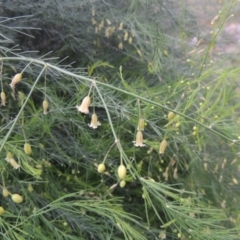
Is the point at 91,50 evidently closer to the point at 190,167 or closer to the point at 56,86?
the point at 56,86

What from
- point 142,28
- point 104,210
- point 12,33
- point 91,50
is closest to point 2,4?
point 12,33

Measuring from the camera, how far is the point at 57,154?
110cm

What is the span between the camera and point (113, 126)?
107cm

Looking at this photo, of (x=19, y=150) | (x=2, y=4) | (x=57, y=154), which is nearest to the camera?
(x=19, y=150)

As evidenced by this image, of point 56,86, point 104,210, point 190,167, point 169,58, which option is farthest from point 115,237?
point 169,58

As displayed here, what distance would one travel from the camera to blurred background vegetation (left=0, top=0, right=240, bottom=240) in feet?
3.10

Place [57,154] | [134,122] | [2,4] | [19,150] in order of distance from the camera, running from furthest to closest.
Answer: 1. [2,4]
2. [57,154]
3. [134,122]
4. [19,150]

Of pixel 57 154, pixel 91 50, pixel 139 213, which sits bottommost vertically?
pixel 139 213

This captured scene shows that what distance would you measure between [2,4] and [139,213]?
0.64 meters

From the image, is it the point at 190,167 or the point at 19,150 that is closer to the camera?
the point at 19,150

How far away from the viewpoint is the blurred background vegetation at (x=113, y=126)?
95 centimetres

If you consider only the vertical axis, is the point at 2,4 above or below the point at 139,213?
above

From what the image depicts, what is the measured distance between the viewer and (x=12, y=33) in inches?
48.0

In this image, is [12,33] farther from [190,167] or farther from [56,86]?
[190,167]
